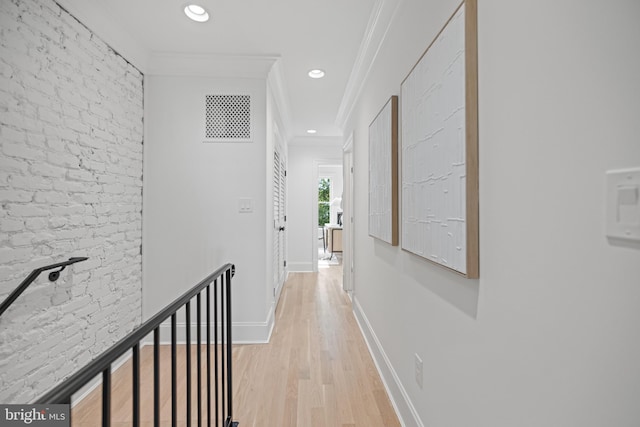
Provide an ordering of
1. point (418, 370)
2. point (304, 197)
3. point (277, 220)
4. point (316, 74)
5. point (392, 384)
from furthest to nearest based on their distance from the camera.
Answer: point (304, 197) < point (277, 220) < point (316, 74) < point (392, 384) < point (418, 370)

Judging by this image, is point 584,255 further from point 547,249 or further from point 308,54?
point 308,54

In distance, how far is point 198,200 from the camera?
303 centimetres

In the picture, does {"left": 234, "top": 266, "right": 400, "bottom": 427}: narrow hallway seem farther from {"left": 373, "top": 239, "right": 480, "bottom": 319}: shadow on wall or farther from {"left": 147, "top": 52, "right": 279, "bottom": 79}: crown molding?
{"left": 147, "top": 52, "right": 279, "bottom": 79}: crown molding

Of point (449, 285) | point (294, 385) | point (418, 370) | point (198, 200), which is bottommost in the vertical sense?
point (294, 385)

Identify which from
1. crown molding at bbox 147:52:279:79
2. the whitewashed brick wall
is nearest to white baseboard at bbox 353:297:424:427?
the whitewashed brick wall

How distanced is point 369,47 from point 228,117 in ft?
4.38

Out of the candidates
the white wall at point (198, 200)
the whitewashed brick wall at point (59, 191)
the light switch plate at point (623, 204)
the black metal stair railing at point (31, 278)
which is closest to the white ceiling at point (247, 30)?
the whitewashed brick wall at point (59, 191)

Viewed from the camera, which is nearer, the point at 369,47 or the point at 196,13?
the point at 196,13

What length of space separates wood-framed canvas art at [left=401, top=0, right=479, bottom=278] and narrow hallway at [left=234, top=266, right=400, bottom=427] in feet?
3.48

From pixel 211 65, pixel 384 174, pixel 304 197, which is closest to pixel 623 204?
pixel 384 174

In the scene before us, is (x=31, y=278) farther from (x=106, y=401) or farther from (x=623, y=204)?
(x=623, y=204)

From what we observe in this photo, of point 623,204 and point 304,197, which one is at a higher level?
point 304,197

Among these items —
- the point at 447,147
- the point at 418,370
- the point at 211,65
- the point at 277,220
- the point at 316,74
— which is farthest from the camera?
the point at 277,220

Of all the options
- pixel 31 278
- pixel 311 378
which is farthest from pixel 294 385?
pixel 31 278
